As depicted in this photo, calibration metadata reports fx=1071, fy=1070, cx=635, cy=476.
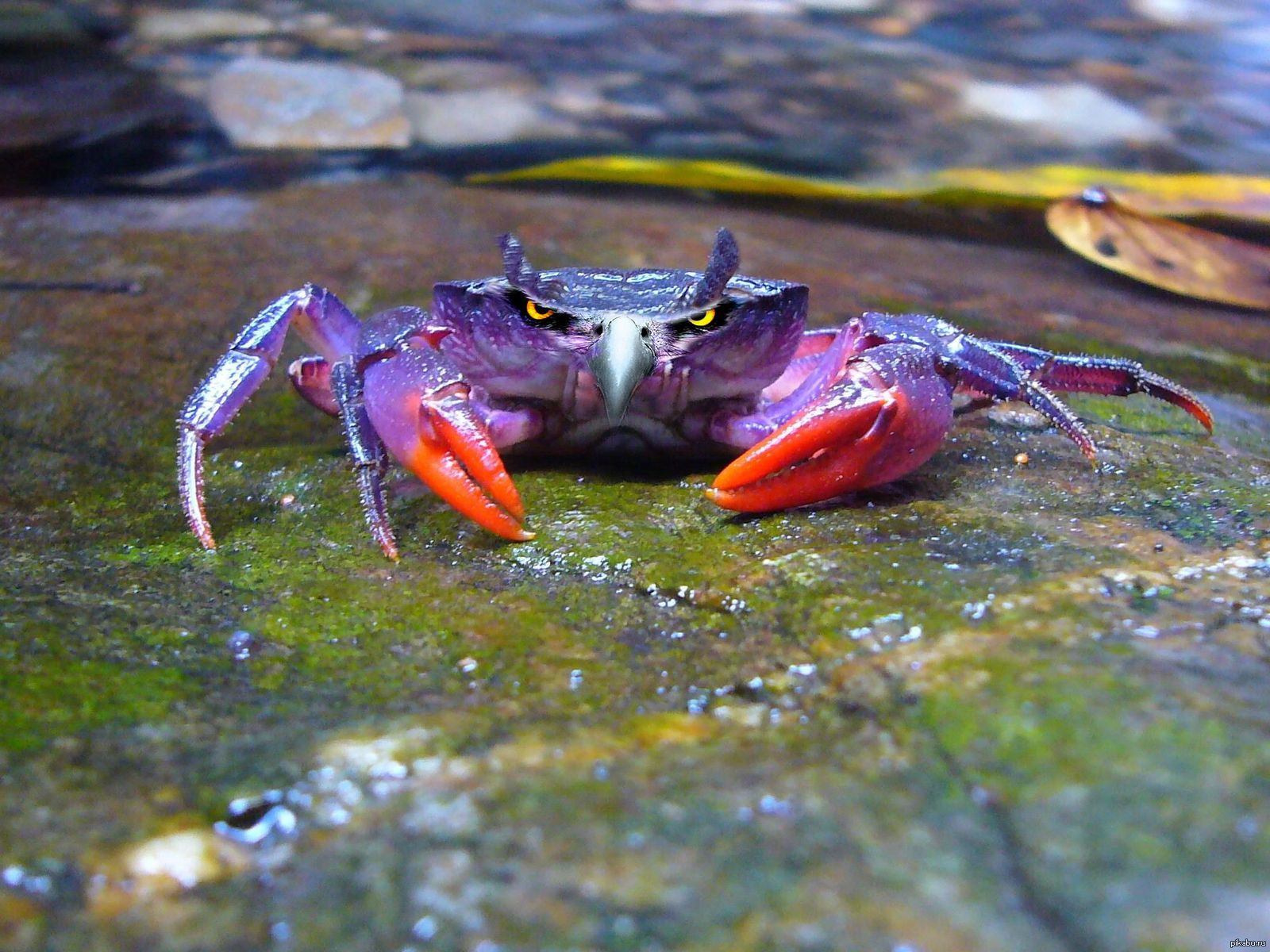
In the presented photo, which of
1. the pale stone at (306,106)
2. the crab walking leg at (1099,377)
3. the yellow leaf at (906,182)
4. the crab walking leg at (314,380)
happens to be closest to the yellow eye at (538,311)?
the crab walking leg at (314,380)

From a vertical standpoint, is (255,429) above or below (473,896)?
below

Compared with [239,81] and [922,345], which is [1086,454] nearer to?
[922,345]

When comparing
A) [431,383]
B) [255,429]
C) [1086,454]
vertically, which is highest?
[431,383]

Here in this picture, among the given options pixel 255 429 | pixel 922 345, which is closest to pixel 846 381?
pixel 922 345

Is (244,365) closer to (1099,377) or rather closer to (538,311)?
(538,311)

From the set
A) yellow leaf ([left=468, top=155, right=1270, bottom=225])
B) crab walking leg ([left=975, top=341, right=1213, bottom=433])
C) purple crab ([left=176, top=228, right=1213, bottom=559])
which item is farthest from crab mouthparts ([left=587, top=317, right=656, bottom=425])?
yellow leaf ([left=468, top=155, right=1270, bottom=225])

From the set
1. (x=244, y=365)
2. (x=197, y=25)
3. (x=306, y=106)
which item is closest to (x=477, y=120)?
(x=306, y=106)

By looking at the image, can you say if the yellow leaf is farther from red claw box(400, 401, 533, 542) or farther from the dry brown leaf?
red claw box(400, 401, 533, 542)
